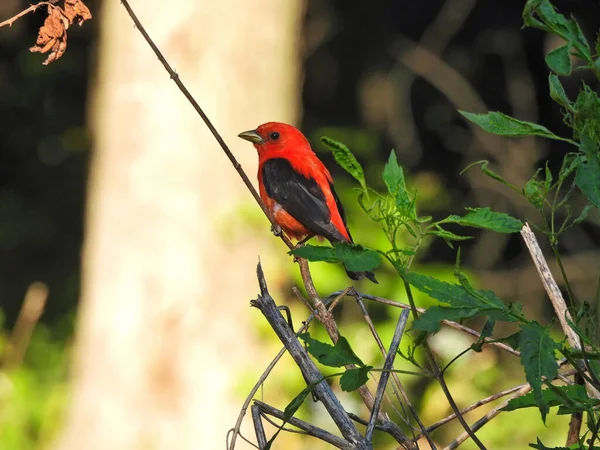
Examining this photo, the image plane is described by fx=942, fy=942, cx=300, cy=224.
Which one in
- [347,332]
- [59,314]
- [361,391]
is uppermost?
[361,391]

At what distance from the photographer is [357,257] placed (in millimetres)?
959

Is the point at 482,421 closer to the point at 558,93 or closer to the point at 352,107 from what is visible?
the point at 558,93

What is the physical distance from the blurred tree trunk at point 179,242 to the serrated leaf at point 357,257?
419 cm

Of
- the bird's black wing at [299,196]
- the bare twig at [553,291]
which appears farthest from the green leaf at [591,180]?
the bird's black wing at [299,196]

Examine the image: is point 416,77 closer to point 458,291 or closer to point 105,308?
point 105,308

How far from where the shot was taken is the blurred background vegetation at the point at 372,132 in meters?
7.32

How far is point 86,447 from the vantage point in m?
5.51

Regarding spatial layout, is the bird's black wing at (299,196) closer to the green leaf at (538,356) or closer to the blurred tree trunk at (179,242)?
the blurred tree trunk at (179,242)

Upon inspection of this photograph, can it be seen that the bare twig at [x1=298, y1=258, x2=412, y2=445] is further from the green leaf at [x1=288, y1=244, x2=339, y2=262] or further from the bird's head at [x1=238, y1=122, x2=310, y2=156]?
the bird's head at [x1=238, y1=122, x2=310, y2=156]

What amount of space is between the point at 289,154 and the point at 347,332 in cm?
179

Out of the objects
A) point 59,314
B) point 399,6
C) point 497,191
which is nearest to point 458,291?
point 497,191

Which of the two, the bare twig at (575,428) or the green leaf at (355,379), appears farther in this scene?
the bare twig at (575,428)

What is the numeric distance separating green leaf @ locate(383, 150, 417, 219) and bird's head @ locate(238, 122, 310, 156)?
91.5 inches

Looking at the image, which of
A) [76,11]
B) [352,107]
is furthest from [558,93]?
[352,107]
